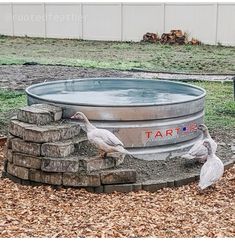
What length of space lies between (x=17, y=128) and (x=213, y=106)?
194 inches

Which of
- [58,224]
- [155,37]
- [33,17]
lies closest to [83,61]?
[155,37]

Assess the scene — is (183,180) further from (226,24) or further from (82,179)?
(226,24)

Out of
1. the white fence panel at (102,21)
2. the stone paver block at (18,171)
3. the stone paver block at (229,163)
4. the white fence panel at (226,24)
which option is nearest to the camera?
the stone paver block at (18,171)

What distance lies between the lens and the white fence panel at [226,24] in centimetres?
2180

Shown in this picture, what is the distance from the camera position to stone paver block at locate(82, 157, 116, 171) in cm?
577

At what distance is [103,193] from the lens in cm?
580

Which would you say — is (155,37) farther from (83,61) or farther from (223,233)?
(223,233)

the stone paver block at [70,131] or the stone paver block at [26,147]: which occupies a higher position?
the stone paver block at [70,131]

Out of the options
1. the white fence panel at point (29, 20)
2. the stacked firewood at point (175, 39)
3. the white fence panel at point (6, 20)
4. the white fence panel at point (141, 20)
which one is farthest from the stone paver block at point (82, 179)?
the white fence panel at point (6, 20)

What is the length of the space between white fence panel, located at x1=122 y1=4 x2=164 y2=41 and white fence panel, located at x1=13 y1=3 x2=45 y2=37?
12.3 feet

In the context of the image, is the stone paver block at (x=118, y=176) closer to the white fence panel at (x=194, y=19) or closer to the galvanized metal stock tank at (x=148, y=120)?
the galvanized metal stock tank at (x=148, y=120)

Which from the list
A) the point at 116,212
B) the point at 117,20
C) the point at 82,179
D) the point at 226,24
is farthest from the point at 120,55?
the point at 116,212

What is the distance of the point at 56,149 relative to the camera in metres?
5.79

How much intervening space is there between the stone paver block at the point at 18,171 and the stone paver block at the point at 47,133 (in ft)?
1.07
